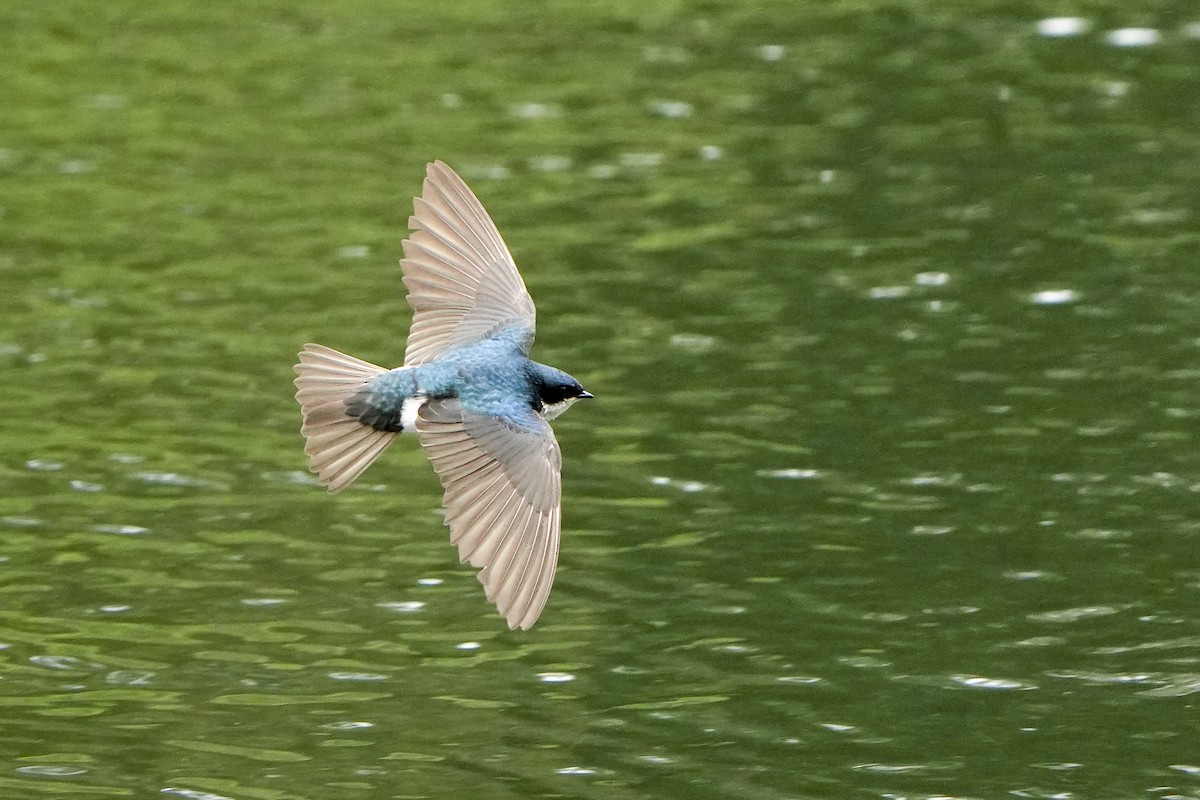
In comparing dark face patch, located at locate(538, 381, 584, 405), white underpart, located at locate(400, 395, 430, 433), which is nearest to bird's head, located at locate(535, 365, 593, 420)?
dark face patch, located at locate(538, 381, 584, 405)

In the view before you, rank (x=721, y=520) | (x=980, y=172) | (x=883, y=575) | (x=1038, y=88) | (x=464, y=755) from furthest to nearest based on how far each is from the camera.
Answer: (x=1038, y=88), (x=980, y=172), (x=721, y=520), (x=883, y=575), (x=464, y=755)

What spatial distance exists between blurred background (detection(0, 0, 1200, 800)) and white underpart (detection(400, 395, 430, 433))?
4.30 feet

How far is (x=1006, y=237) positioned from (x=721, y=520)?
4.19 m

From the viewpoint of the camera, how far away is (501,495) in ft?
20.6

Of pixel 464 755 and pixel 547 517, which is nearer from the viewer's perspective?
pixel 547 517

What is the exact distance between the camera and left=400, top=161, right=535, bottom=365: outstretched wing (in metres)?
7.34

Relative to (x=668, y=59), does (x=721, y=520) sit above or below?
below

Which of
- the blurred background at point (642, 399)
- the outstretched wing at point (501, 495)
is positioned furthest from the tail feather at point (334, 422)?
the blurred background at point (642, 399)

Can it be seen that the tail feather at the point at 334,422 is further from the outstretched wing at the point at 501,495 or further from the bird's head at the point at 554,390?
the bird's head at the point at 554,390

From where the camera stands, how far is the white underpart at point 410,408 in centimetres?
669

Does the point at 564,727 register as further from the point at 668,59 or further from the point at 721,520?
the point at 668,59

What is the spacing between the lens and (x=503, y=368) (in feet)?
22.4

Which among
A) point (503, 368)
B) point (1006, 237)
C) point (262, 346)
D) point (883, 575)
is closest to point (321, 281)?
point (262, 346)

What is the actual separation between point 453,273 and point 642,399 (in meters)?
3.55
